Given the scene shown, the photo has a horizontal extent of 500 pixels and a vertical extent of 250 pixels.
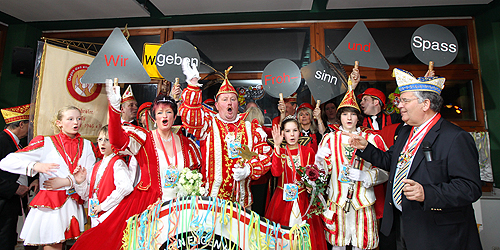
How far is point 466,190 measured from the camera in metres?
1.82

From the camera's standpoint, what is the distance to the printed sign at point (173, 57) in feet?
11.8

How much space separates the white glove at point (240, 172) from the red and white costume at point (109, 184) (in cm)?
105

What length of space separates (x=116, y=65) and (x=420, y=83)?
123 inches

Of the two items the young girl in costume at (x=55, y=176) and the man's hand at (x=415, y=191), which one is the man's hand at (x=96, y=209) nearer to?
the young girl in costume at (x=55, y=176)

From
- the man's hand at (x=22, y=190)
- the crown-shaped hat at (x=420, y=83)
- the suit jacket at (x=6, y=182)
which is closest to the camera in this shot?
the crown-shaped hat at (x=420, y=83)

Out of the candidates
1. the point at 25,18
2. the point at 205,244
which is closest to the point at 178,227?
the point at 205,244

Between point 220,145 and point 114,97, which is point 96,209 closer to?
point 114,97

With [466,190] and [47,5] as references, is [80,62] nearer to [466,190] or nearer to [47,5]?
[47,5]

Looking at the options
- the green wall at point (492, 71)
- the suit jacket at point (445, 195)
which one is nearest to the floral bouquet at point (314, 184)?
the suit jacket at point (445, 195)

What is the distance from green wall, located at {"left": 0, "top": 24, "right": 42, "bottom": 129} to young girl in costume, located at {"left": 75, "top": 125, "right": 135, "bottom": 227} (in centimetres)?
325

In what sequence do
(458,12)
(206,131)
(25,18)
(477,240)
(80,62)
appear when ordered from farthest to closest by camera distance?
(25,18)
(458,12)
(80,62)
(206,131)
(477,240)

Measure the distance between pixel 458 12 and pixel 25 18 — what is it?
306 inches

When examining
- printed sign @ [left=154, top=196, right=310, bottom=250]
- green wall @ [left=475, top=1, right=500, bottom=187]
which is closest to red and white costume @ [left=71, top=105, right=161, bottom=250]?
printed sign @ [left=154, top=196, right=310, bottom=250]

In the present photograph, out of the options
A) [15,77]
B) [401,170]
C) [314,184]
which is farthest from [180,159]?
[15,77]
